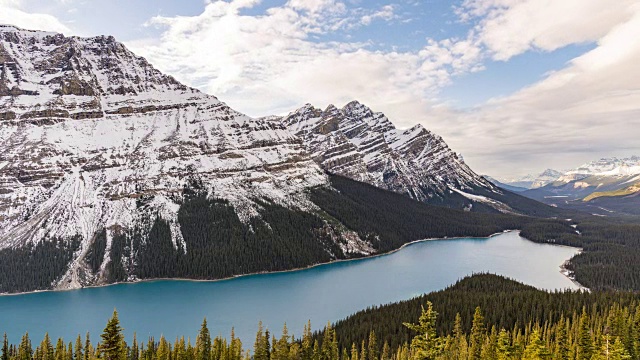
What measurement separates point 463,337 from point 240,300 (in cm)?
7601

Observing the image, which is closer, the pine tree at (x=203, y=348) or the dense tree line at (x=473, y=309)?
the pine tree at (x=203, y=348)

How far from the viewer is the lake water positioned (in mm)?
102312

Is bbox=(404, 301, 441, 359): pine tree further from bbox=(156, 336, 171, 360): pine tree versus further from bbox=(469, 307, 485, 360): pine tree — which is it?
bbox=(156, 336, 171, 360): pine tree

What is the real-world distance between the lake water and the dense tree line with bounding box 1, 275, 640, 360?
15.2m

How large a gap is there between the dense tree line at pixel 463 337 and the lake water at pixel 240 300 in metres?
15.2

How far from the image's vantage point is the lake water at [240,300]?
10231cm

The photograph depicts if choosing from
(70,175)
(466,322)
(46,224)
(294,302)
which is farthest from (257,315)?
(70,175)

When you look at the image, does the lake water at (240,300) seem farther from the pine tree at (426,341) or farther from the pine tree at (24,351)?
the pine tree at (426,341)

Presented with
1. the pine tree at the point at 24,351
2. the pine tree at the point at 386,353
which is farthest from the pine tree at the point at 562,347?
the pine tree at the point at 24,351

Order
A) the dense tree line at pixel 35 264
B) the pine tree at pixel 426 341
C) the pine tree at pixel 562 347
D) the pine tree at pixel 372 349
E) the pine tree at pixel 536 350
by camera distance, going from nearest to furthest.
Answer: the pine tree at pixel 426 341
the pine tree at pixel 536 350
the pine tree at pixel 562 347
the pine tree at pixel 372 349
the dense tree line at pixel 35 264

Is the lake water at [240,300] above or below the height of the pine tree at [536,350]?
below

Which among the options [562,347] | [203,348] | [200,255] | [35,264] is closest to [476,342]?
[562,347]

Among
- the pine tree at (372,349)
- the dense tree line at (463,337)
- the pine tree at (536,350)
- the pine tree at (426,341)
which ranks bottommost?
the pine tree at (372,349)

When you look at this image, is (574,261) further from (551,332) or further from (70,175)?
(70,175)
